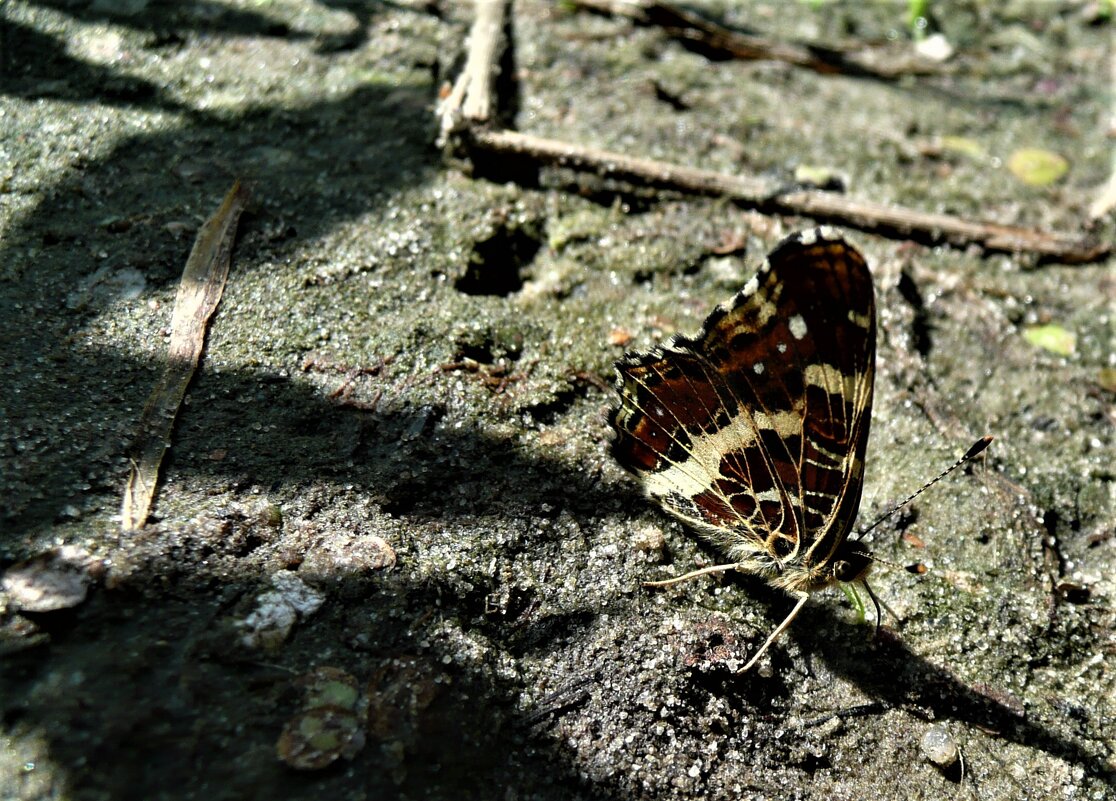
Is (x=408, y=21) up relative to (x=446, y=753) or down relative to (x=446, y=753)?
up

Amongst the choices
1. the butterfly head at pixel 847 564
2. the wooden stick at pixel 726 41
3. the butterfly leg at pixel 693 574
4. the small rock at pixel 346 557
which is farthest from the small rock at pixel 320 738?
the wooden stick at pixel 726 41

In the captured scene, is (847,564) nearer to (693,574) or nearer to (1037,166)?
(693,574)

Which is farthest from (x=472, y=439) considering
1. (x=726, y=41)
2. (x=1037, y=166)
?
(x=1037, y=166)

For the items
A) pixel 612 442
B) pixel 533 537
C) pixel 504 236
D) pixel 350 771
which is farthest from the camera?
pixel 504 236

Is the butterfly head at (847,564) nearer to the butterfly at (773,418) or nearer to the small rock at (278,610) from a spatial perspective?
the butterfly at (773,418)

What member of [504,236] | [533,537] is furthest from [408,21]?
[533,537]

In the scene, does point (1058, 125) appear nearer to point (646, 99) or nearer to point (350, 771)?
point (646, 99)

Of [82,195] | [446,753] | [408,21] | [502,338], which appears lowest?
[446,753]
